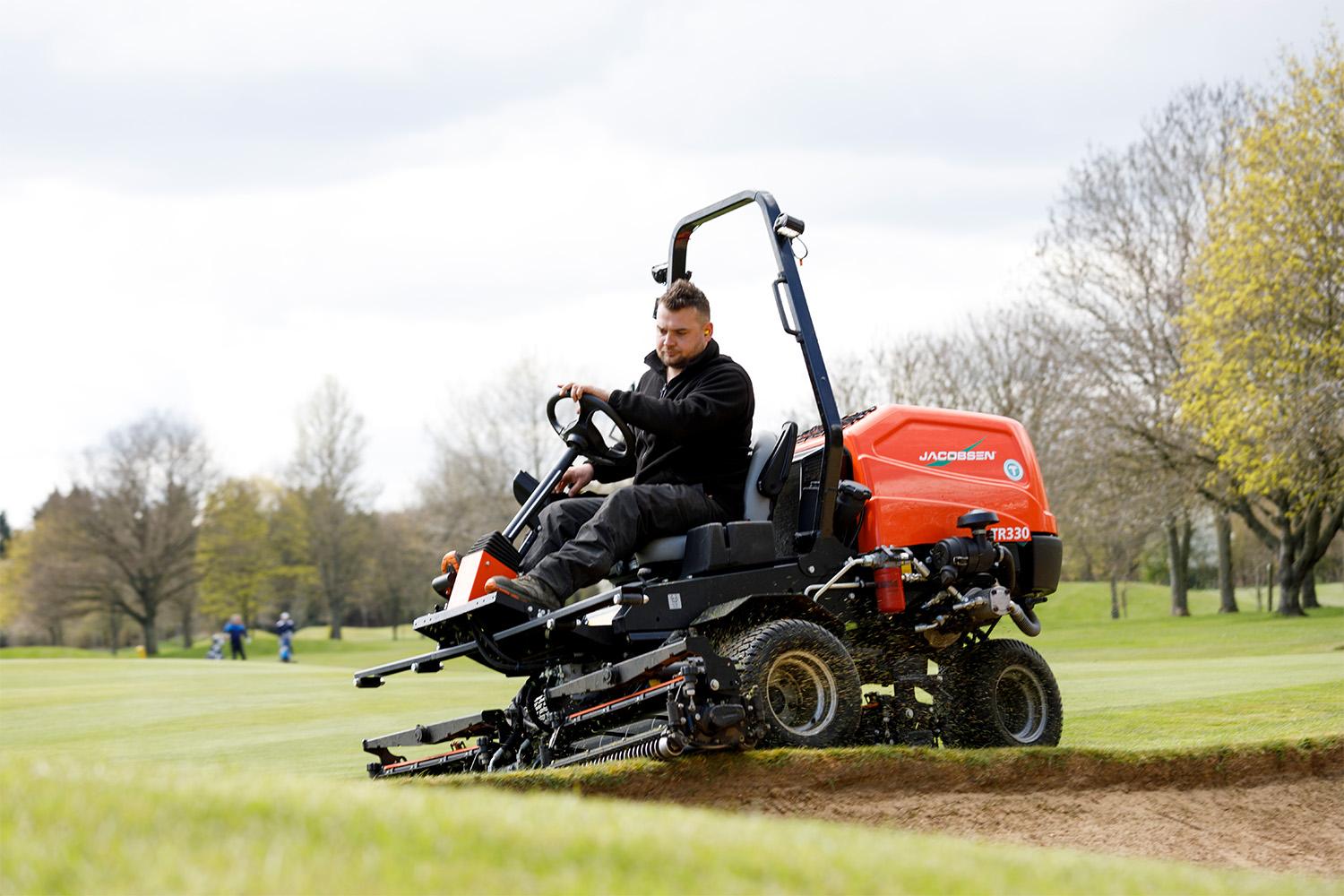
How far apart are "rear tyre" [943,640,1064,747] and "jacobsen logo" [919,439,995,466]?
40.3 inches

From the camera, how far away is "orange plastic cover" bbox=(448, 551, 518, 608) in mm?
6215

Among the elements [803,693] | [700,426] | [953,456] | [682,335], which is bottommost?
[803,693]

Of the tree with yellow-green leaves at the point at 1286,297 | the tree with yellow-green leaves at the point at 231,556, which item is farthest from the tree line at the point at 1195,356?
the tree with yellow-green leaves at the point at 231,556

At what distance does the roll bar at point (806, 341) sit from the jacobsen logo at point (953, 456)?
57cm

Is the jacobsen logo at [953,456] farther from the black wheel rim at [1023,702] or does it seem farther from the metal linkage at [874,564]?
the black wheel rim at [1023,702]

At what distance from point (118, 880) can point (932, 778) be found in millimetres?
4241

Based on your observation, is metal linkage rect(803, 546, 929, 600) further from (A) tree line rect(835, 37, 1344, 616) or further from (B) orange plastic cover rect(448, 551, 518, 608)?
(A) tree line rect(835, 37, 1344, 616)

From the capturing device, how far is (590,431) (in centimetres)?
707

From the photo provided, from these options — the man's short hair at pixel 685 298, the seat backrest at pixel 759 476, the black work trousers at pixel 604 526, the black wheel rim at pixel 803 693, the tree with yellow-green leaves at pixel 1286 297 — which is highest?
the tree with yellow-green leaves at pixel 1286 297

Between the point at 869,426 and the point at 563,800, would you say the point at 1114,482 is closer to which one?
the point at 869,426

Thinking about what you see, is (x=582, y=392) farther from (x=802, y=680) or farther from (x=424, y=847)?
(x=424, y=847)

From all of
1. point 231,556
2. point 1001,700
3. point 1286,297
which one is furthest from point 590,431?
point 231,556

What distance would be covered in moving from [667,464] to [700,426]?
1.15ft

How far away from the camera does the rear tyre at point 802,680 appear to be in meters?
6.03
